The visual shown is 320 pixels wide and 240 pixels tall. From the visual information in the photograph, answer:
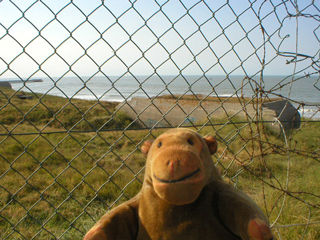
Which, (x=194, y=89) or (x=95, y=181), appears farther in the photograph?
(x=194, y=89)

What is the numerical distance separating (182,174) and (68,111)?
22.0 ft

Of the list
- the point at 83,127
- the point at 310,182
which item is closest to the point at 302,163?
the point at 310,182

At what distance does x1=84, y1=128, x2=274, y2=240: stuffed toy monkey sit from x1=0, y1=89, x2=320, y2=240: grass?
23.9 inches

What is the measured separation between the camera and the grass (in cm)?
189

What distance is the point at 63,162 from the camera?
151 inches

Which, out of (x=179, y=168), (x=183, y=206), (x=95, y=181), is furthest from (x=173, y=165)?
(x=95, y=181)

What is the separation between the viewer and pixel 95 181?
3.16m

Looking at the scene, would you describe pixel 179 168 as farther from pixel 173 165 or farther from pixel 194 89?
pixel 194 89

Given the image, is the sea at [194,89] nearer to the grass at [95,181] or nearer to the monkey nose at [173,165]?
the grass at [95,181]

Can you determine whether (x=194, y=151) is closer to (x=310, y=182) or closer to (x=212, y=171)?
(x=212, y=171)

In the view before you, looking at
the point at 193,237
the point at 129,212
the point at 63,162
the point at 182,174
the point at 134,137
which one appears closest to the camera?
the point at 182,174

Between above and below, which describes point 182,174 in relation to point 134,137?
above

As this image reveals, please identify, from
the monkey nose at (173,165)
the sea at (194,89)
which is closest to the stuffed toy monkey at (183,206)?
the monkey nose at (173,165)

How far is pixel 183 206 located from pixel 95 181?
2.23m
